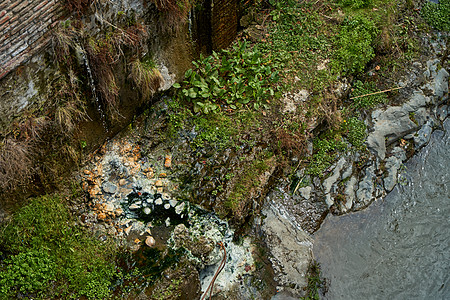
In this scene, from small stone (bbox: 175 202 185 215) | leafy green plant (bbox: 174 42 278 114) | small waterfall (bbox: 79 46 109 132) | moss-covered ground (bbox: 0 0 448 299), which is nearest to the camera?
moss-covered ground (bbox: 0 0 448 299)

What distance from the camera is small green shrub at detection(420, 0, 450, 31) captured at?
28.6 feet

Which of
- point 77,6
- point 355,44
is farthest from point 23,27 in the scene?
point 355,44

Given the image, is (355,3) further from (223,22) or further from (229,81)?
(229,81)

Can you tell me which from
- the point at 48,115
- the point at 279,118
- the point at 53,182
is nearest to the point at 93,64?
the point at 48,115

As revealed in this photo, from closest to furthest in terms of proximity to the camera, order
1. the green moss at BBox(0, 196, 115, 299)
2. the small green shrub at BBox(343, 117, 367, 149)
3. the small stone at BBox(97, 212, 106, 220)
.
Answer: the green moss at BBox(0, 196, 115, 299), the small stone at BBox(97, 212, 106, 220), the small green shrub at BBox(343, 117, 367, 149)

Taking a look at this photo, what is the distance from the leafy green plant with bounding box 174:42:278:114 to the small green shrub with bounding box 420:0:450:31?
3.82m

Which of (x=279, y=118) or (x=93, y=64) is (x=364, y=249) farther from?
(x=93, y=64)

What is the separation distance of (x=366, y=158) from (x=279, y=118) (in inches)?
62.6

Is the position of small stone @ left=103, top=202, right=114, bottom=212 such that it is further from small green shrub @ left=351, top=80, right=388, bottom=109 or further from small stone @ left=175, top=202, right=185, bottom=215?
small green shrub @ left=351, top=80, right=388, bottom=109

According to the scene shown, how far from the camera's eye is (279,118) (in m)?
7.01

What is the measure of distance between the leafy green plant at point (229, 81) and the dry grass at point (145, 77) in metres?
0.39

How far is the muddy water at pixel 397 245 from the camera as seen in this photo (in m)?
6.01

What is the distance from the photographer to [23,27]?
4.77 meters

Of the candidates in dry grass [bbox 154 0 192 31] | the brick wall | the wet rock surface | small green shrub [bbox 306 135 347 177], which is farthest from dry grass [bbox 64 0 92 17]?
small green shrub [bbox 306 135 347 177]
